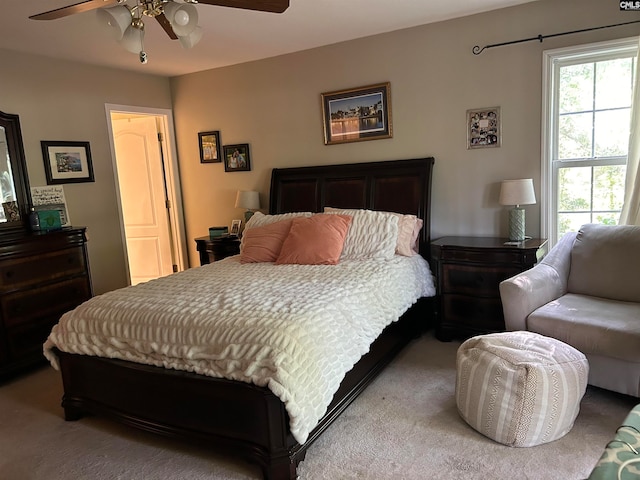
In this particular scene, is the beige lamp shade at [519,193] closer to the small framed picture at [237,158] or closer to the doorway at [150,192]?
the small framed picture at [237,158]

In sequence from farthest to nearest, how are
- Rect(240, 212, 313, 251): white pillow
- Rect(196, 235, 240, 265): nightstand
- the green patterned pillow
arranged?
Rect(196, 235, 240, 265): nightstand, Rect(240, 212, 313, 251): white pillow, the green patterned pillow

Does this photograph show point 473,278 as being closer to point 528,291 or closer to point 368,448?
point 528,291

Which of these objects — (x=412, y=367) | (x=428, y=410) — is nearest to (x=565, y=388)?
(x=428, y=410)

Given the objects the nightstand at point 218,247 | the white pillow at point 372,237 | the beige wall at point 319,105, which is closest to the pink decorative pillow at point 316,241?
the white pillow at point 372,237

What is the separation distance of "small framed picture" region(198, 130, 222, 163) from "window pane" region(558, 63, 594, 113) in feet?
11.0

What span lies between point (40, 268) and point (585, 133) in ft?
14.1

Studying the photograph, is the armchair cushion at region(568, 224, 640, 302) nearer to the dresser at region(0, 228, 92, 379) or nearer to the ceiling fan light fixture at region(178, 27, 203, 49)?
the ceiling fan light fixture at region(178, 27, 203, 49)

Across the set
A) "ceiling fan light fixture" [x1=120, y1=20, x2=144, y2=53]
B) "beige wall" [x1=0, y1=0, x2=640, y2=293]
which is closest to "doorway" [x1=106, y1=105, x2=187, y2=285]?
"beige wall" [x1=0, y1=0, x2=640, y2=293]

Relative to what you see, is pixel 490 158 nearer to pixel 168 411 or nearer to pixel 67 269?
pixel 168 411

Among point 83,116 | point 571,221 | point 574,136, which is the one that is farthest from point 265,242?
point 574,136

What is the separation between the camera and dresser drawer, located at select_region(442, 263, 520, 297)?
3264 millimetres

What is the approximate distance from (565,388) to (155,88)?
479cm

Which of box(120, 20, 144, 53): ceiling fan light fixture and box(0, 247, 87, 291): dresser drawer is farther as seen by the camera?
box(0, 247, 87, 291): dresser drawer

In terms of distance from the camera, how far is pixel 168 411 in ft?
7.48
